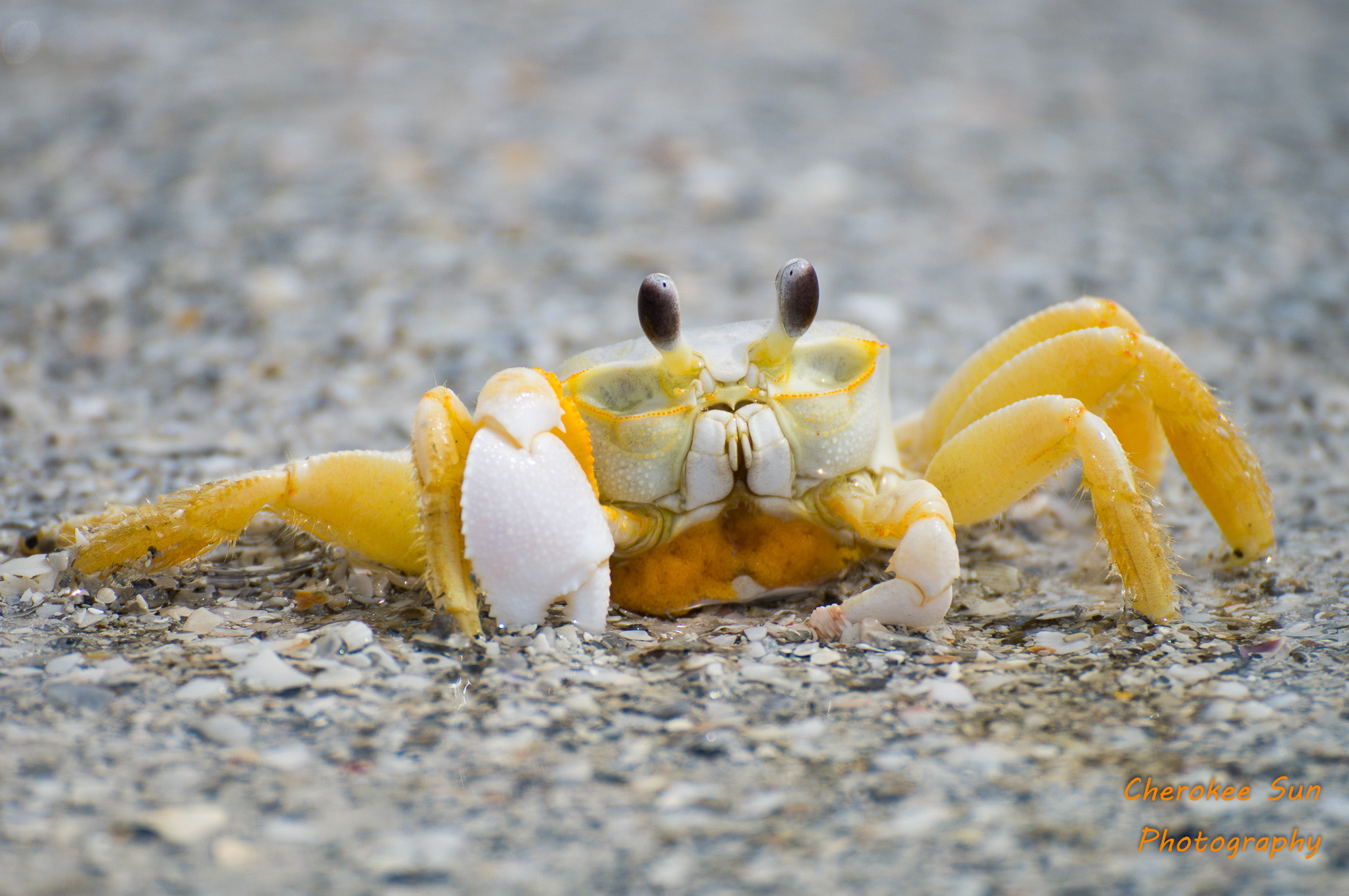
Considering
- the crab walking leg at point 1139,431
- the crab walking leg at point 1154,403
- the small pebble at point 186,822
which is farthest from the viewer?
the crab walking leg at point 1139,431

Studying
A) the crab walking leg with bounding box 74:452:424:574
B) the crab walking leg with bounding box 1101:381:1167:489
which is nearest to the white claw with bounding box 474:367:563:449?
the crab walking leg with bounding box 74:452:424:574

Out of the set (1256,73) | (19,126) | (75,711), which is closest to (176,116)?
(19,126)

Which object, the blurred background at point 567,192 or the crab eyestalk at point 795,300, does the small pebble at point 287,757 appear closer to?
the crab eyestalk at point 795,300

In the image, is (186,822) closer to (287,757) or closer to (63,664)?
(287,757)

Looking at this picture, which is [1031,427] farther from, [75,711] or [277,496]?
[75,711]

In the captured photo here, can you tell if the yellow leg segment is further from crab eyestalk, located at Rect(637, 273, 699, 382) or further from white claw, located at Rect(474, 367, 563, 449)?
white claw, located at Rect(474, 367, 563, 449)

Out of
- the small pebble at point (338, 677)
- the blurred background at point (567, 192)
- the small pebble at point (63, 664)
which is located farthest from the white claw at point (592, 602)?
the blurred background at point (567, 192)
